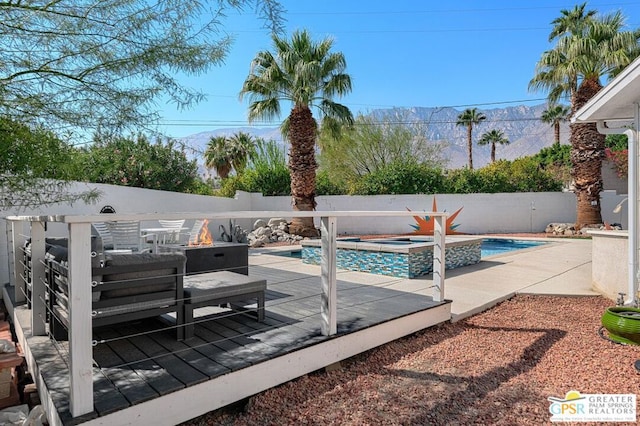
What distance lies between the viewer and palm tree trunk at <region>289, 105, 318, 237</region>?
1410 centimetres

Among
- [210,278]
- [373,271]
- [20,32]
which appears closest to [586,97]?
[373,271]

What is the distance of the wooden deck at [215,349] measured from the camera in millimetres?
2455

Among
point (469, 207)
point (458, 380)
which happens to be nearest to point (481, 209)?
point (469, 207)

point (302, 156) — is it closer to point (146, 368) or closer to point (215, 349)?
point (215, 349)

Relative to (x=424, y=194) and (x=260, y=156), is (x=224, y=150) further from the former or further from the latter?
(x=424, y=194)

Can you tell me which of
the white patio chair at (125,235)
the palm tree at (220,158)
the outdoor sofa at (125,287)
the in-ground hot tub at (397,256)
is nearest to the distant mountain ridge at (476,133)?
the palm tree at (220,158)

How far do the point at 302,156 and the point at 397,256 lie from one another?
7.97m

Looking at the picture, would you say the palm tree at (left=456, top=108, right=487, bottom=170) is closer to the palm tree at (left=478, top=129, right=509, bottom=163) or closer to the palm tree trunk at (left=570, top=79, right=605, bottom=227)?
the palm tree at (left=478, top=129, right=509, bottom=163)

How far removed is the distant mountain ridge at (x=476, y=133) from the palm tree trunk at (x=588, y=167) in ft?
38.9

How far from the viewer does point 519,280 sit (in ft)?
23.2

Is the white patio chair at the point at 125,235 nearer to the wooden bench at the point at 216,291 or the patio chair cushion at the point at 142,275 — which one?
the wooden bench at the point at 216,291

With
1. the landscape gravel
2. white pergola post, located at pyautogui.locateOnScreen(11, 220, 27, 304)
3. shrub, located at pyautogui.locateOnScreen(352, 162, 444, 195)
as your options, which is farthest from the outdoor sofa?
shrub, located at pyautogui.locateOnScreen(352, 162, 444, 195)

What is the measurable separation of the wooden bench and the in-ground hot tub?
3915 millimetres

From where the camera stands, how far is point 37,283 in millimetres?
3594
